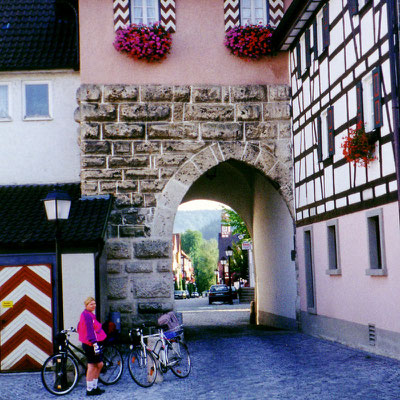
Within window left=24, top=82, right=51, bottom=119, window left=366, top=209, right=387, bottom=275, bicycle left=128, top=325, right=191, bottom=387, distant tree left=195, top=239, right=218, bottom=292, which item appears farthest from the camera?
distant tree left=195, top=239, right=218, bottom=292

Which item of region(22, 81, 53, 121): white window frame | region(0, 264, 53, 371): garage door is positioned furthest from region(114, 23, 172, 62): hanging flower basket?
region(0, 264, 53, 371): garage door

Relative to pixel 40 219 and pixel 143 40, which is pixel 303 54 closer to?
pixel 143 40

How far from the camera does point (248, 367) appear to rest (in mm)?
12469

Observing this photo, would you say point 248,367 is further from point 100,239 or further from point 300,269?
point 300,269

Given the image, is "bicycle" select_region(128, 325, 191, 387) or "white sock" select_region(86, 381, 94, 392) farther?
"bicycle" select_region(128, 325, 191, 387)

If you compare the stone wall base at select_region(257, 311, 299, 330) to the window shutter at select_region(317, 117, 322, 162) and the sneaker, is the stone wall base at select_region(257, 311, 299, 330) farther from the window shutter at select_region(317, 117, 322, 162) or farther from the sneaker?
the sneaker

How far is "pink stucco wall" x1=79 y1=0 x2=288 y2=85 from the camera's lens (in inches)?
685

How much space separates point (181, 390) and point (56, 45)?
35.1 feet

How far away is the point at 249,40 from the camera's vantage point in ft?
57.2

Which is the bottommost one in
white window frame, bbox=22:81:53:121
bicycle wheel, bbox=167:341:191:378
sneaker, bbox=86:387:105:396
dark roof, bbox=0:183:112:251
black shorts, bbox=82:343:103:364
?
sneaker, bbox=86:387:105:396

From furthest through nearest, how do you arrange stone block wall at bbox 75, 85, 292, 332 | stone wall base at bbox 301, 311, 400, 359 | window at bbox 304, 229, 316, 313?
window at bbox 304, 229, 316, 313
stone block wall at bbox 75, 85, 292, 332
stone wall base at bbox 301, 311, 400, 359

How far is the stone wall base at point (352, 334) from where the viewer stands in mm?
12118

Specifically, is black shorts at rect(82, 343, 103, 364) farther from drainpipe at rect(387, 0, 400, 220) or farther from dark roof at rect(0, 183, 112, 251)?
drainpipe at rect(387, 0, 400, 220)

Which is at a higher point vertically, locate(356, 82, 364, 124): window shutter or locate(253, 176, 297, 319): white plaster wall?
locate(356, 82, 364, 124): window shutter
